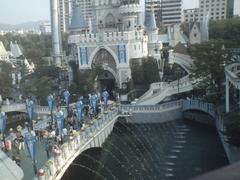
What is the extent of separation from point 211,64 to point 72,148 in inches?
854

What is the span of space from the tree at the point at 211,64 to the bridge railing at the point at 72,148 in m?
12.8

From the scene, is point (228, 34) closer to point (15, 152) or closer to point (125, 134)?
point (125, 134)

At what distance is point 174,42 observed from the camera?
82.4m

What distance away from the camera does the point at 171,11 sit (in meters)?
131

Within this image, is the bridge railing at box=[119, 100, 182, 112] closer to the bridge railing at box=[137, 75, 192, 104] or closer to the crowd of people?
the bridge railing at box=[137, 75, 192, 104]

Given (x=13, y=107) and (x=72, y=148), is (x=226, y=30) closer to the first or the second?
(x=13, y=107)

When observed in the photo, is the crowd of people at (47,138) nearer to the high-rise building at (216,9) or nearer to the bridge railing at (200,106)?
the bridge railing at (200,106)

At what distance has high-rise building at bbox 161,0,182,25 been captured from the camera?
12950cm

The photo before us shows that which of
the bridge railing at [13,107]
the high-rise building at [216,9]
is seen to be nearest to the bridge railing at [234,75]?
the bridge railing at [13,107]

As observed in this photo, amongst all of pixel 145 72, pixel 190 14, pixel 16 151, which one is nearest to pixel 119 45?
pixel 145 72

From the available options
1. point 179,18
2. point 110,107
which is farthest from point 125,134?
point 179,18

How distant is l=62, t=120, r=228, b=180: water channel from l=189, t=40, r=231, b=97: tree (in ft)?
16.9

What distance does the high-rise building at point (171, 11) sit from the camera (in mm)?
129500

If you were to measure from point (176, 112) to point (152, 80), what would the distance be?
10.1 m
